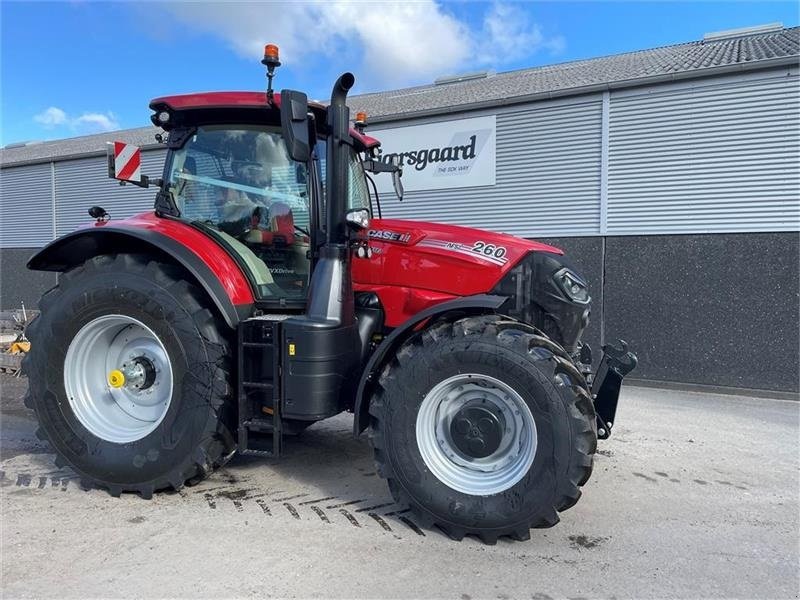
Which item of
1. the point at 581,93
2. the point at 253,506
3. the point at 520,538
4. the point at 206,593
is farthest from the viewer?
the point at 581,93

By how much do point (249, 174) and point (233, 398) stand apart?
1.49 metres

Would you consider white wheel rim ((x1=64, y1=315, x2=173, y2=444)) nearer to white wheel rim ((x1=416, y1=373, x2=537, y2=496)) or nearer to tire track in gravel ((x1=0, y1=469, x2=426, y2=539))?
tire track in gravel ((x1=0, y1=469, x2=426, y2=539))

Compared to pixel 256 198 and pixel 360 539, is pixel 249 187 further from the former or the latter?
pixel 360 539

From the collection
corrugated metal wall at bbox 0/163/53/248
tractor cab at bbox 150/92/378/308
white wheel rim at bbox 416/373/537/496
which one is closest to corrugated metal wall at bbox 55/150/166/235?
corrugated metal wall at bbox 0/163/53/248

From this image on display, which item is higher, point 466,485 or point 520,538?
point 466,485

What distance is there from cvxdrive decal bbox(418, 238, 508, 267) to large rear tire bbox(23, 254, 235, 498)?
1.50 m

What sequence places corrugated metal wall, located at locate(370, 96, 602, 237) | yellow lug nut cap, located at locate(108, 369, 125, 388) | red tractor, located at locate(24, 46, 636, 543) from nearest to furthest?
red tractor, located at locate(24, 46, 636, 543)
yellow lug nut cap, located at locate(108, 369, 125, 388)
corrugated metal wall, located at locate(370, 96, 602, 237)

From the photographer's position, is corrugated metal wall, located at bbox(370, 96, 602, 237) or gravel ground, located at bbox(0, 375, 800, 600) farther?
corrugated metal wall, located at bbox(370, 96, 602, 237)

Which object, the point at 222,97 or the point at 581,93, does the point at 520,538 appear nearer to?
the point at 222,97

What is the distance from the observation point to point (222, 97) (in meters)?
3.63

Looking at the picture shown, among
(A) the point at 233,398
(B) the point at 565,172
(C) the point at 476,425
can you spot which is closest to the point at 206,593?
(A) the point at 233,398

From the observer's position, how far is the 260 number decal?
3.50m

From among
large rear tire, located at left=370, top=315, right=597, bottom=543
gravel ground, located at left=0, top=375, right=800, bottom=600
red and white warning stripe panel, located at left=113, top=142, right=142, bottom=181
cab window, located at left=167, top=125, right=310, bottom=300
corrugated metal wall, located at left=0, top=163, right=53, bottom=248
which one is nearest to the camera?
gravel ground, located at left=0, top=375, right=800, bottom=600

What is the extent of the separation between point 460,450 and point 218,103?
264 cm
